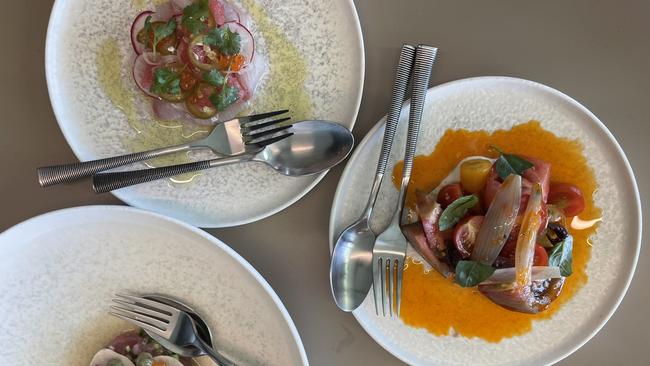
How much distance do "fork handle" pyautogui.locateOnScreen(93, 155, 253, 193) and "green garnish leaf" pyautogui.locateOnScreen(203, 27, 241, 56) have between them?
233 mm

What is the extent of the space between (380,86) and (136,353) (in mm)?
825

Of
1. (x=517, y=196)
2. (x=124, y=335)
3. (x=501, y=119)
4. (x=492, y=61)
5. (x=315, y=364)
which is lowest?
(x=315, y=364)

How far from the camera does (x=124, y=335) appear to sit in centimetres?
111

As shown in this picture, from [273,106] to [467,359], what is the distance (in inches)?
28.7

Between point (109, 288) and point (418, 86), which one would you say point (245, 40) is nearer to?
point (418, 86)

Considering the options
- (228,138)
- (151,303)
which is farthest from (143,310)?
(228,138)

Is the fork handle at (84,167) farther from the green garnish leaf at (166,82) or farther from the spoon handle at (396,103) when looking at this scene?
the spoon handle at (396,103)

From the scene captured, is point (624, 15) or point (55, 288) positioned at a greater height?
point (624, 15)

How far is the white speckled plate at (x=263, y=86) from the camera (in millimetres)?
1052

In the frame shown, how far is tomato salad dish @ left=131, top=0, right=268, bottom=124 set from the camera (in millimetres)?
996

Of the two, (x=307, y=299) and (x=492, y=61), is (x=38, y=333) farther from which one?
(x=492, y=61)

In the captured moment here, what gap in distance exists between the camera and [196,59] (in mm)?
1000

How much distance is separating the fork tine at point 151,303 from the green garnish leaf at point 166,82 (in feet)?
1.51

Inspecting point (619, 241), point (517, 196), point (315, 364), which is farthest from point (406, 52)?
point (315, 364)
